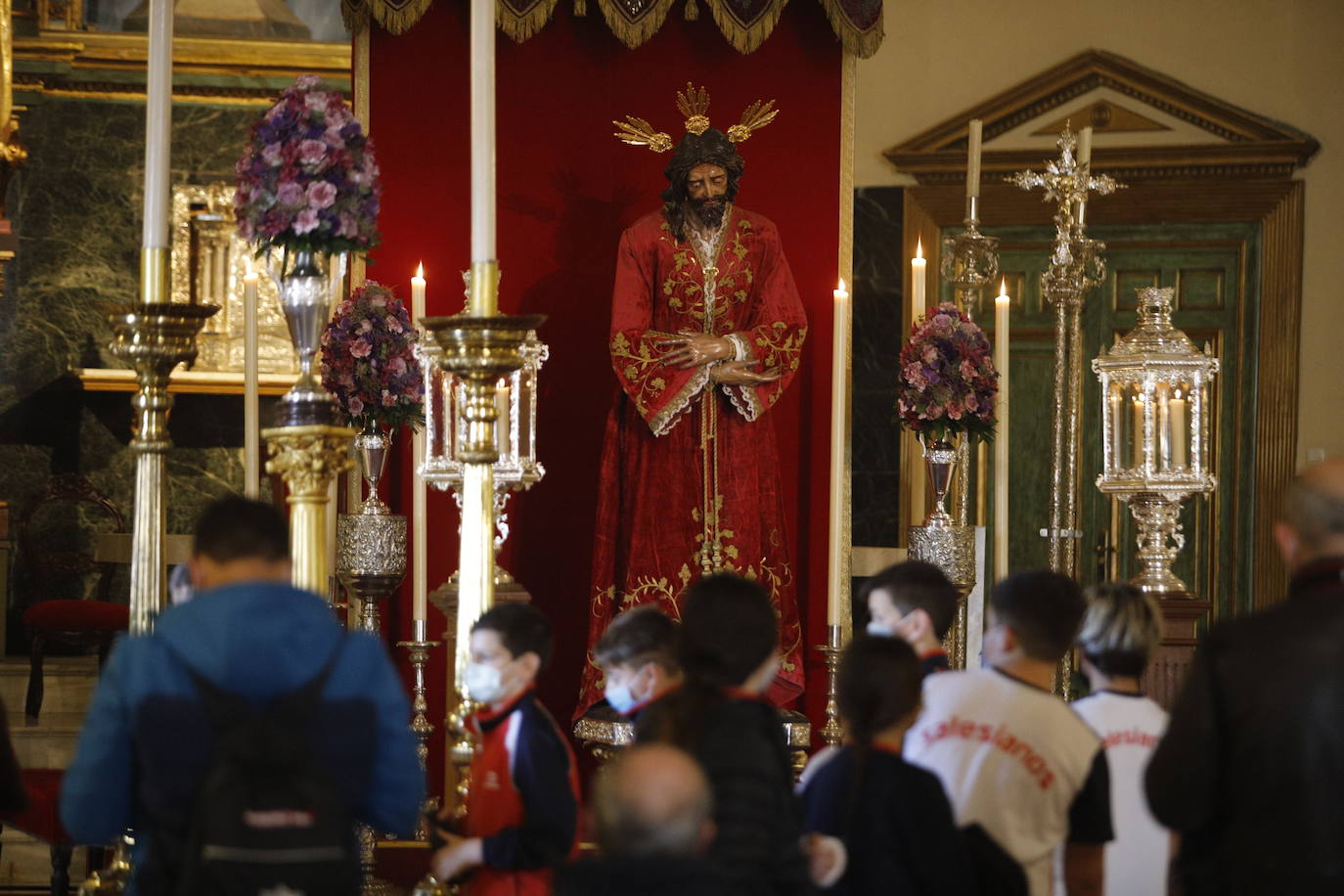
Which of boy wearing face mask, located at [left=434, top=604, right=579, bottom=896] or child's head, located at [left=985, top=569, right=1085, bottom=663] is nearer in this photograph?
boy wearing face mask, located at [left=434, top=604, right=579, bottom=896]

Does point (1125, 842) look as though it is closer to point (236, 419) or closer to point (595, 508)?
point (595, 508)

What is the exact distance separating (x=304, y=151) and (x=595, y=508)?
2.81 meters

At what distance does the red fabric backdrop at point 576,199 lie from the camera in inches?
237

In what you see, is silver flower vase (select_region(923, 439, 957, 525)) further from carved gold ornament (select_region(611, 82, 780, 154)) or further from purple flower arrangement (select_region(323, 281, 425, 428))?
purple flower arrangement (select_region(323, 281, 425, 428))

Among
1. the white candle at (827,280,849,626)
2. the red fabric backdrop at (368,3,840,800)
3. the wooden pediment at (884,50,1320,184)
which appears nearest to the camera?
the white candle at (827,280,849,626)

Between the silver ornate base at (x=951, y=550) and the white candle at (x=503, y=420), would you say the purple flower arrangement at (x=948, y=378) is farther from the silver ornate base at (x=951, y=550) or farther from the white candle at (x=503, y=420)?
the white candle at (x=503, y=420)

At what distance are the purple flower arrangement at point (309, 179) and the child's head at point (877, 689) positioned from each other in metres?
1.44

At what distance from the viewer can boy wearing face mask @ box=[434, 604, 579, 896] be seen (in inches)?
107

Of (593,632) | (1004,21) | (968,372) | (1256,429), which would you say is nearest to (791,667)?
(593,632)

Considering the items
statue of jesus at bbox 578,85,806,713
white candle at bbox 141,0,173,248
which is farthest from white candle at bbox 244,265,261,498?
statue of jesus at bbox 578,85,806,713

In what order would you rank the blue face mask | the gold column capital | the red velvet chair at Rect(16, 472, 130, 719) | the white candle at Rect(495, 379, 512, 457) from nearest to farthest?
1. the blue face mask
2. the gold column capital
3. the white candle at Rect(495, 379, 512, 457)
4. the red velvet chair at Rect(16, 472, 130, 719)

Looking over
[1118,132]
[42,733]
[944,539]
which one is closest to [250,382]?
[944,539]

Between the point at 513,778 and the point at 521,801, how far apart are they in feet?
0.13

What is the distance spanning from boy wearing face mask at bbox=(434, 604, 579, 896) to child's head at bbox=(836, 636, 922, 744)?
51cm
